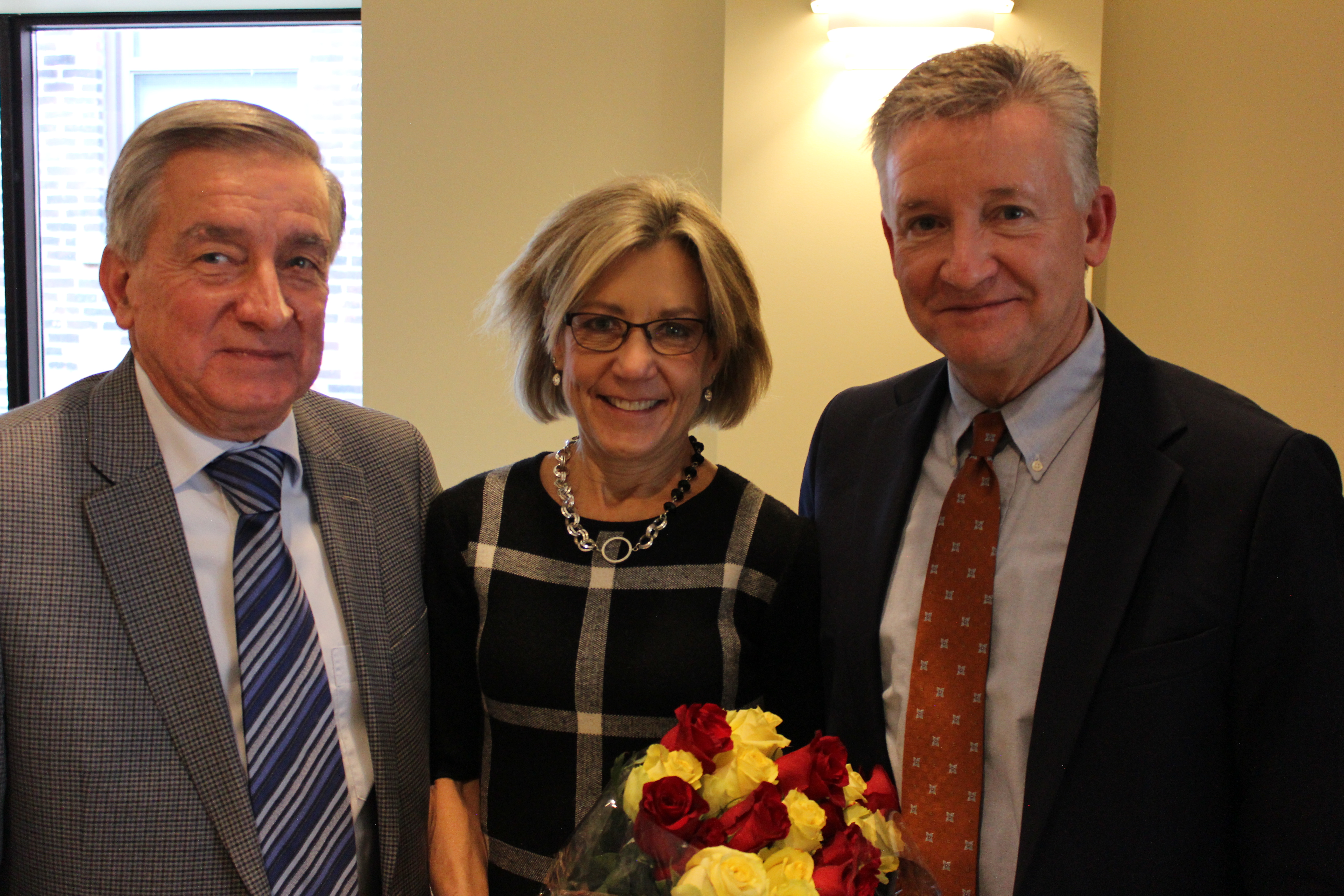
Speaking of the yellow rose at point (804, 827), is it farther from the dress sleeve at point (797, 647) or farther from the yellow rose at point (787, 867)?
the dress sleeve at point (797, 647)

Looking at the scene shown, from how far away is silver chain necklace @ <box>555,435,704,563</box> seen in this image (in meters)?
1.67

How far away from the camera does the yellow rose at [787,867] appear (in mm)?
1002

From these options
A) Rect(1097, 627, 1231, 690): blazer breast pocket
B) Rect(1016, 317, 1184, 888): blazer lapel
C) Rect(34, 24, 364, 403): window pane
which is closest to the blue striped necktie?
Rect(1016, 317, 1184, 888): blazer lapel

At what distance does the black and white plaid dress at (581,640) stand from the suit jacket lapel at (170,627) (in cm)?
42

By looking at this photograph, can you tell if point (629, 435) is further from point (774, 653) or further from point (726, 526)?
point (774, 653)

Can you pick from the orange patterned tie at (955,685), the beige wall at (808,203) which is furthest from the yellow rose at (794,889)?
the beige wall at (808,203)

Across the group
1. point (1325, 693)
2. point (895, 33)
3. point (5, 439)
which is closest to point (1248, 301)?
point (895, 33)

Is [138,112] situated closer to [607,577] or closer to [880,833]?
[607,577]

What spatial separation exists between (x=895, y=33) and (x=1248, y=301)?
1309 mm

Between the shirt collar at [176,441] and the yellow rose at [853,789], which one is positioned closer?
the yellow rose at [853,789]

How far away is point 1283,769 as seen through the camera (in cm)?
126

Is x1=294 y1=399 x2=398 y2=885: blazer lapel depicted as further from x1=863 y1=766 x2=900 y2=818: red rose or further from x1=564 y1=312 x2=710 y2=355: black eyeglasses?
x1=863 y1=766 x2=900 y2=818: red rose

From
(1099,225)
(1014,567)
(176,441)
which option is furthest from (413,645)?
(1099,225)

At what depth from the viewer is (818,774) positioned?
1.13 metres
